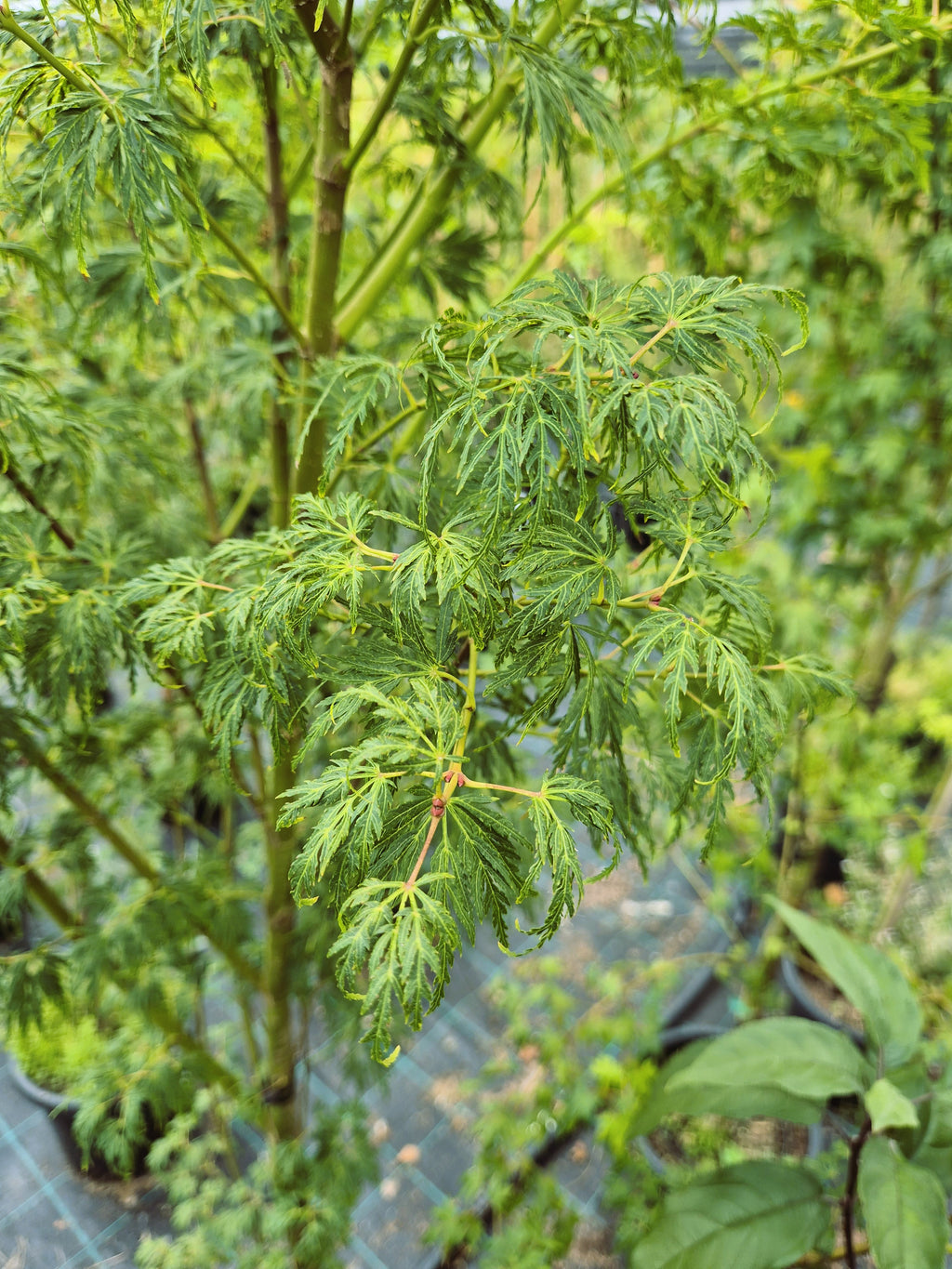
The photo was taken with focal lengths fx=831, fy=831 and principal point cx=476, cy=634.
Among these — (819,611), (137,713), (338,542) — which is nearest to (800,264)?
(819,611)

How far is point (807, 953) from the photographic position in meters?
2.23

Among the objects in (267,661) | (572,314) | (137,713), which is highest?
(572,314)

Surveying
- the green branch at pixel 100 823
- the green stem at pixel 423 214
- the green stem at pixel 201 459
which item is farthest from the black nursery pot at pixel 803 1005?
the green stem at pixel 423 214

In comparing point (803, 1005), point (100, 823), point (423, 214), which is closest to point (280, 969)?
point (100, 823)

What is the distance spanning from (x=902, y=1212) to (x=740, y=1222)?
0.27m

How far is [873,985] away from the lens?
59.4 inches

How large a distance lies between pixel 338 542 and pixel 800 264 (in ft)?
4.67

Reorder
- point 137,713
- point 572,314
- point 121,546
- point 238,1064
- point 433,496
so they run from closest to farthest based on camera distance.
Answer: point 572,314 → point 433,496 → point 121,546 → point 137,713 → point 238,1064

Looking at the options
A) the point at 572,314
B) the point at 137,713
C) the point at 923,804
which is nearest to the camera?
the point at 572,314

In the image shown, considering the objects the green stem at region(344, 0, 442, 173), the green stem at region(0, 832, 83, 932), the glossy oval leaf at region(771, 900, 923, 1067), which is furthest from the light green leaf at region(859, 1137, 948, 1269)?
the green stem at region(344, 0, 442, 173)

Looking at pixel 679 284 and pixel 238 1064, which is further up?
pixel 679 284

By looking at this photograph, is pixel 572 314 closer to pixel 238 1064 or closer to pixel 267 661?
pixel 267 661

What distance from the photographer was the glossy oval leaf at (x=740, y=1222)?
129cm

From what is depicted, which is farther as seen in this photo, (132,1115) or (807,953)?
(807,953)
